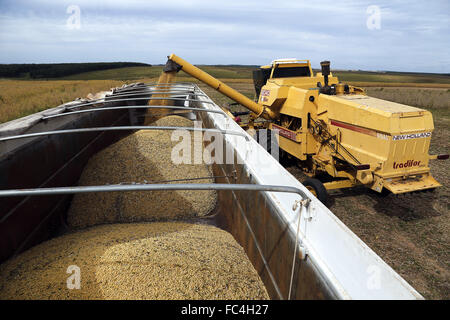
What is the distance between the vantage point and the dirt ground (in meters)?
3.45

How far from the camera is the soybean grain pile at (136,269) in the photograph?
243 centimetres

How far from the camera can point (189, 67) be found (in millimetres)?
7016

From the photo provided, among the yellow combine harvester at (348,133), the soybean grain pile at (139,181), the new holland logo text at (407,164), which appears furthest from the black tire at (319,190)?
the soybean grain pile at (139,181)

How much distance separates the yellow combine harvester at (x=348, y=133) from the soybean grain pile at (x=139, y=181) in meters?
2.07

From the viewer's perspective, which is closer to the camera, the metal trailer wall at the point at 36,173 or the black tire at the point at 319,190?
the metal trailer wall at the point at 36,173

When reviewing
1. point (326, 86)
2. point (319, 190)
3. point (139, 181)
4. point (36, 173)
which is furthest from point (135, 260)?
point (326, 86)

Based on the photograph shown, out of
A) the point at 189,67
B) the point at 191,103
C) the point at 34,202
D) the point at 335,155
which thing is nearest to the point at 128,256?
the point at 34,202

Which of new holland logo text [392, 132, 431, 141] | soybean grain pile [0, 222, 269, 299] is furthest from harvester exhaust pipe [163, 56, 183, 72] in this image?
new holland logo text [392, 132, 431, 141]

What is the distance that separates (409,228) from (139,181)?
478cm

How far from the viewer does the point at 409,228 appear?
438 cm

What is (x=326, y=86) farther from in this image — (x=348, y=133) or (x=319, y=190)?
(x=319, y=190)

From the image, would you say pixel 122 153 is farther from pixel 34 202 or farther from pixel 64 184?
pixel 34 202

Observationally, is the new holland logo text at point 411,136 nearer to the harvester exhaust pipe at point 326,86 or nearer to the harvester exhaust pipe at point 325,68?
the harvester exhaust pipe at point 326,86
